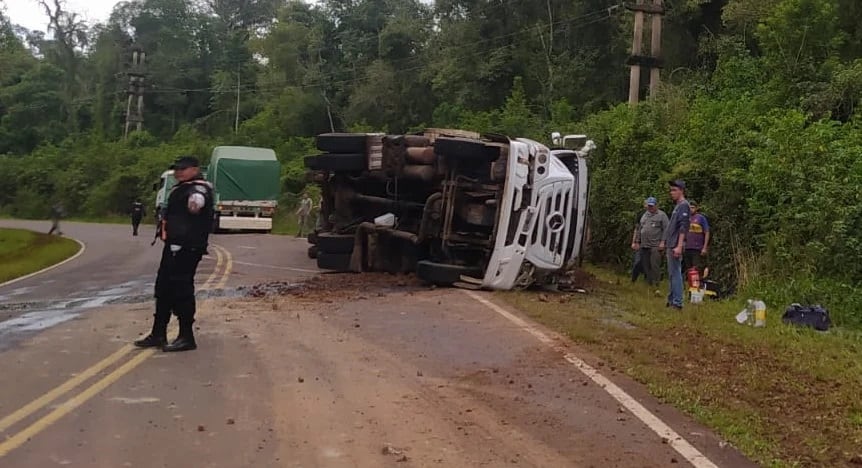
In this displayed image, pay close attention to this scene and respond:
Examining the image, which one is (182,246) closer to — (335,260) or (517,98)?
(335,260)

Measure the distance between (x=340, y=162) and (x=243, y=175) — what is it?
21.8 meters

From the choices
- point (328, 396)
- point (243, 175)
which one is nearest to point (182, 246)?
point (328, 396)

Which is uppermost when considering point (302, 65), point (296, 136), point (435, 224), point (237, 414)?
point (302, 65)

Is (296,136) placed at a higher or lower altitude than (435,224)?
higher

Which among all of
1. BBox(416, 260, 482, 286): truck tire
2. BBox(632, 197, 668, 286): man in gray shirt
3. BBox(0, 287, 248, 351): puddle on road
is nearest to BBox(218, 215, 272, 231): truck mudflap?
BBox(0, 287, 248, 351): puddle on road

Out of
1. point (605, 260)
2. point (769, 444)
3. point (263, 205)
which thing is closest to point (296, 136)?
point (263, 205)

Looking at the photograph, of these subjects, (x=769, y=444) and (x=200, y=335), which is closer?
(x=769, y=444)

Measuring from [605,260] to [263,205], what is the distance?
778 inches

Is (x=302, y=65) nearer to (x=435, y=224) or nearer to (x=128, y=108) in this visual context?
(x=128, y=108)

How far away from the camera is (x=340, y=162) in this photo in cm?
1457

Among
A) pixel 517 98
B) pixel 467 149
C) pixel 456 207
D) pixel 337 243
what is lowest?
pixel 337 243

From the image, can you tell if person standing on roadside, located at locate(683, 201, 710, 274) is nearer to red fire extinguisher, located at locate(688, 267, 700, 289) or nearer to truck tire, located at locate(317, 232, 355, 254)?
red fire extinguisher, located at locate(688, 267, 700, 289)

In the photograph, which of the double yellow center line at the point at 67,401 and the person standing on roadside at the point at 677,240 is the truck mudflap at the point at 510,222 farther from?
the double yellow center line at the point at 67,401

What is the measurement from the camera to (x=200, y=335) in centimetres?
920
